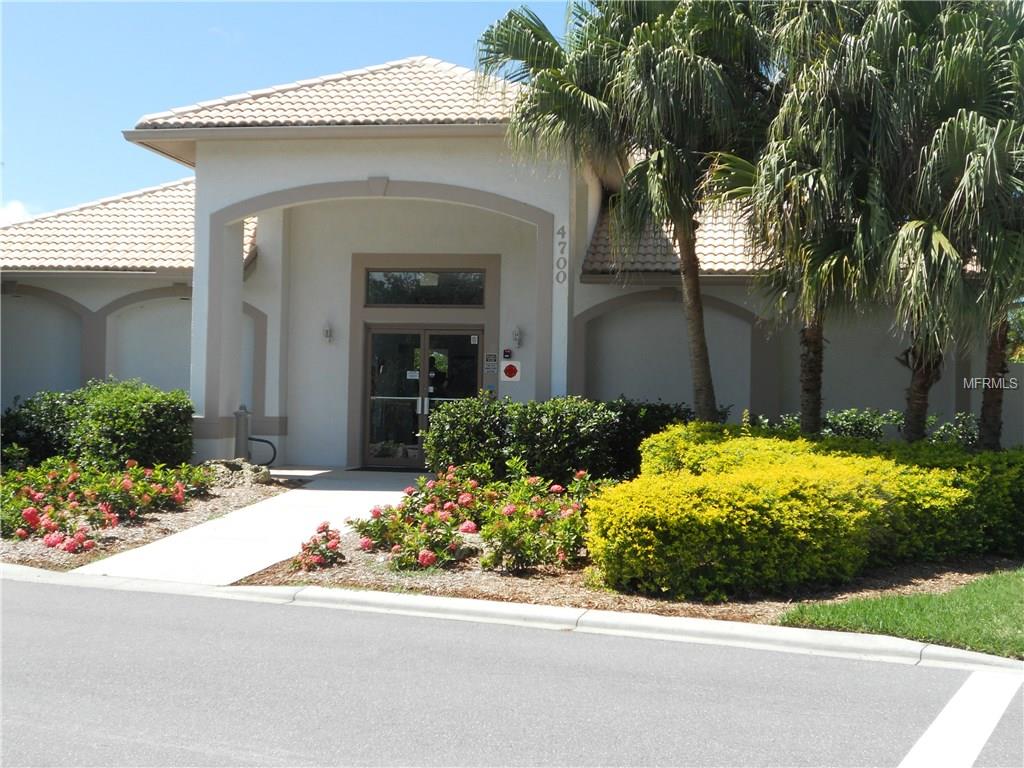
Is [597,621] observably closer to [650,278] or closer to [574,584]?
[574,584]

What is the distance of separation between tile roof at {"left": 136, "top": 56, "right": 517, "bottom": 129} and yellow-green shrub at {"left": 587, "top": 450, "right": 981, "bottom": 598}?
7079 mm

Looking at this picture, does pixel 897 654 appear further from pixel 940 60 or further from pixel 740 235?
pixel 740 235

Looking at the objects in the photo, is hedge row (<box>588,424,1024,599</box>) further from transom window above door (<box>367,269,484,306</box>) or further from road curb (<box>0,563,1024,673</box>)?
transom window above door (<box>367,269,484,306</box>)

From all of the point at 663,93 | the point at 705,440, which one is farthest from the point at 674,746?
the point at 663,93

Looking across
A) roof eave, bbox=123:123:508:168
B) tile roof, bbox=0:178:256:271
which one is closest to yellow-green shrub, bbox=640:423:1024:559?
roof eave, bbox=123:123:508:168

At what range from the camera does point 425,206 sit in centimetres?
1775

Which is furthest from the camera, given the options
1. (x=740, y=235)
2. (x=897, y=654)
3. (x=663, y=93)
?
(x=740, y=235)

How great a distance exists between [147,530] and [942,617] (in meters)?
8.01

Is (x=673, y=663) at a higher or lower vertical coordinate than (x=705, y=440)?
lower

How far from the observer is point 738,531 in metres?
8.30

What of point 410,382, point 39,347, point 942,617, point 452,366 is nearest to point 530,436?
point 452,366

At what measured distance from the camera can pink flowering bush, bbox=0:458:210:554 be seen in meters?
10.8

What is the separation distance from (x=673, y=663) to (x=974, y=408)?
11.4 m

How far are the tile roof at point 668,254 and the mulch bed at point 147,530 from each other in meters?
6.19
